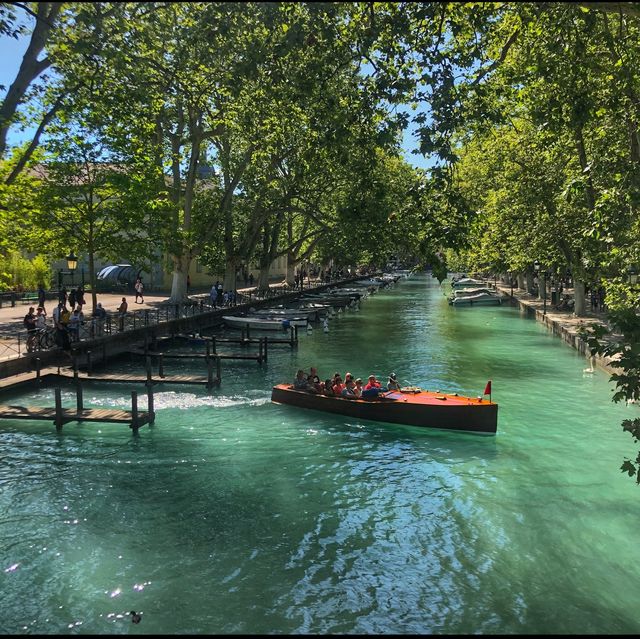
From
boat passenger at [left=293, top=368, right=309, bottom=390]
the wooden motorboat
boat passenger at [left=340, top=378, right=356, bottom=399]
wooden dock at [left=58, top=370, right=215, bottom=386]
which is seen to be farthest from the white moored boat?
the wooden motorboat

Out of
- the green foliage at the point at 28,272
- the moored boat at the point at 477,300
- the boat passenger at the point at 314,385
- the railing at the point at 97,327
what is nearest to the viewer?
the boat passenger at the point at 314,385

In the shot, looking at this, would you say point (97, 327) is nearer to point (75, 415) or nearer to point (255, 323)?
point (75, 415)

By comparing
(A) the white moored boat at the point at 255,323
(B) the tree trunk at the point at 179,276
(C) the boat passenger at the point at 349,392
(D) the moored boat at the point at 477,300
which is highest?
(B) the tree trunk at the point at 179,276

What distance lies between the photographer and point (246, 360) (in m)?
30.2

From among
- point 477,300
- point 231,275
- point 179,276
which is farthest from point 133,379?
point 477,300

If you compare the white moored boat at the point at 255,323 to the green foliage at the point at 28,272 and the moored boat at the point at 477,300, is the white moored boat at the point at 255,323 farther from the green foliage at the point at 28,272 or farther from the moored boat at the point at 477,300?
the moored boat at the point at 477,300

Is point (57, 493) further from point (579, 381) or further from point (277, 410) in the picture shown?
point (579, 381)

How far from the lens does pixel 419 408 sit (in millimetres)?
17500

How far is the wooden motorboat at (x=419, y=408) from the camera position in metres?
16.9

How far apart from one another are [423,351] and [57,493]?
22468 mm

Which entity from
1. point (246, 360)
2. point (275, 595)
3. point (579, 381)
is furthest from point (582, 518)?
point (246, 360)

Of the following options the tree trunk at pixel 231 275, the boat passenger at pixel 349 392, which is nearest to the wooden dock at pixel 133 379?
the boat passenger at pixel 349 392

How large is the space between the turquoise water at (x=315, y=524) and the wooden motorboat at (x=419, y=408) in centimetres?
39

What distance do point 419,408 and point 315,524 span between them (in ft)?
21.9
